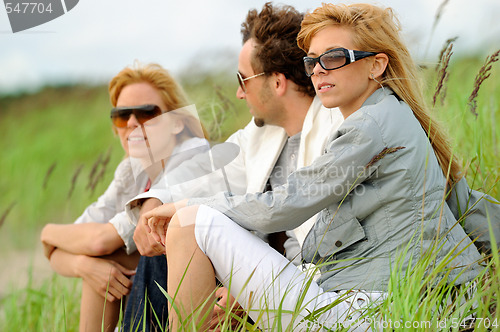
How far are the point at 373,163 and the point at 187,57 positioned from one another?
185cm

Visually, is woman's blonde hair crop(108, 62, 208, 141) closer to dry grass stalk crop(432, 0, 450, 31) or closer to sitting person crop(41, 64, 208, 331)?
sitting person crop(41, 64, 208, 331)

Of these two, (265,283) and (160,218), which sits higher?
(160,218)

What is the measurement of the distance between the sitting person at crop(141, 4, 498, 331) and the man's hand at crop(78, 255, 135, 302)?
75 cm

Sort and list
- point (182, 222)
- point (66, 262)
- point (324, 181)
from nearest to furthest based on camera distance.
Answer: point (324, 181)
point (182, 222)
point (66, 262)

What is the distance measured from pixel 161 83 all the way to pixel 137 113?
0.69 ft

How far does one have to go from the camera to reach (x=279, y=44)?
9.18 ft

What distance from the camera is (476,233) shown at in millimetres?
2090

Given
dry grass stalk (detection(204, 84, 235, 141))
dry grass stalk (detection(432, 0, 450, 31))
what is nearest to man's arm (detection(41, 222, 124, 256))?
dry grass stalk (detection(204, 84, 235, 141))

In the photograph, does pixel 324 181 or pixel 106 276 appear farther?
pixel 106 276

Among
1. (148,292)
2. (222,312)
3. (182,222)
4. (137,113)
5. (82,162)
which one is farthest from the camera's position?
(82,162)

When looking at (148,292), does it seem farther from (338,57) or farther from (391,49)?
(391,49)

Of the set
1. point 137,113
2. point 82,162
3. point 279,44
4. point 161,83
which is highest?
point 279,44

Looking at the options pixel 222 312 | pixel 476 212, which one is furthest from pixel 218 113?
pixel 476 212

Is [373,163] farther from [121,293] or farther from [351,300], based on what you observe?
[121,293]
